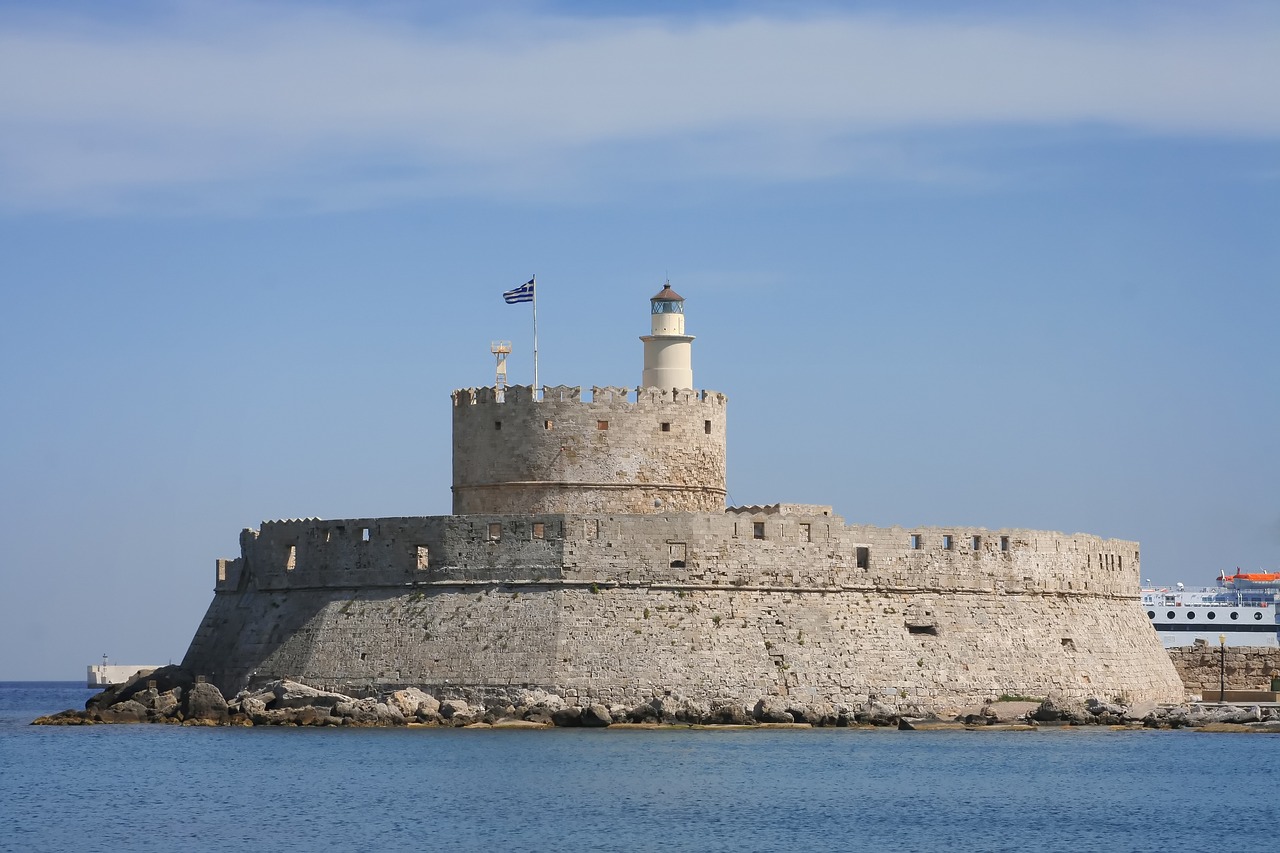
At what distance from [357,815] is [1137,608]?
21233 mm

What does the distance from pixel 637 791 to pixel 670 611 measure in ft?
25.6

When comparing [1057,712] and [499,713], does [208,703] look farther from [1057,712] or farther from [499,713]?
[1057,712]

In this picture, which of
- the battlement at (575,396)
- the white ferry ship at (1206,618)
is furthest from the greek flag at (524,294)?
the white ferry ship at (1206,618)

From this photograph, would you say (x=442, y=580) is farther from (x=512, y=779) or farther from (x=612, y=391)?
(x=512, y=779)

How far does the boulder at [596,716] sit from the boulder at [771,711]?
2.48 metres

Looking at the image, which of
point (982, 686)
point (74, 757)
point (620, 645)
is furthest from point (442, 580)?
point (982, 686)

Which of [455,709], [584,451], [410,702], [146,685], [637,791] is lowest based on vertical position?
[637,791]

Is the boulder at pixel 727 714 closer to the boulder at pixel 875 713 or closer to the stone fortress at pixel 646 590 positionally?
the stone fortress at pixel 646 590

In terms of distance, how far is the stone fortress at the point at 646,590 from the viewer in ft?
127

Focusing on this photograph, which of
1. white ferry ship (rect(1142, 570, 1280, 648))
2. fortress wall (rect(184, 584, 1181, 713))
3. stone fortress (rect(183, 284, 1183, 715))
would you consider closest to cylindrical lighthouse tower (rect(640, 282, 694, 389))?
stone fortress (rect(183, 284, 1183, 715))

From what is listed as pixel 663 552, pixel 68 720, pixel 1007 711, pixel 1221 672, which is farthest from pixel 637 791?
pixel 1221 672

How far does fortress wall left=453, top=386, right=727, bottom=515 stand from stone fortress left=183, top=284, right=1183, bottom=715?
0.04 meters

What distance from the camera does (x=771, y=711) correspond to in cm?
3812

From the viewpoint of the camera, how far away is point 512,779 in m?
32.5
